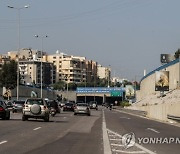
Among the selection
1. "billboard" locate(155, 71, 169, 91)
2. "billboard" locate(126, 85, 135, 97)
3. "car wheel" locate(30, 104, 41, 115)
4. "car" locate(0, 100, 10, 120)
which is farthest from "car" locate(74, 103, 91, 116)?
"billboard" locate(126, 85, 135, 97)

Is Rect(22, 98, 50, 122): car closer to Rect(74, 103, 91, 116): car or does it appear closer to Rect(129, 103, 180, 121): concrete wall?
Rect(129, 103, 180, 121): concrete wall

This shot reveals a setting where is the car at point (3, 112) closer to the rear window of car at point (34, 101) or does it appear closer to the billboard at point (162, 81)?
the rear window of car at point (34, 101)

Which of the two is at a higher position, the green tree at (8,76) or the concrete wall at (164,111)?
the green tree at (8,76)

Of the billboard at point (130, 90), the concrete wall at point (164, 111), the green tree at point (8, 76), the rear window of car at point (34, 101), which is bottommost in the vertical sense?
the concrete wall at point (164, 111)

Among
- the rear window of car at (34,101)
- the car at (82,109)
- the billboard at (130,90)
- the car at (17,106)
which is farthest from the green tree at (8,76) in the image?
the billboard at (130,90)

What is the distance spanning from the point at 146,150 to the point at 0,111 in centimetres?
2197

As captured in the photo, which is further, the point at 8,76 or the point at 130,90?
the point at 130,90

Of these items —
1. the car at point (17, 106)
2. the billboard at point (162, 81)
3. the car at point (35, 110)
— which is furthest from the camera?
the billboard at point (162, 81)

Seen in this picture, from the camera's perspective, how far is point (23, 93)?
106188mm

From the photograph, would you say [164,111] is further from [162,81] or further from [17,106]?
[162,81]

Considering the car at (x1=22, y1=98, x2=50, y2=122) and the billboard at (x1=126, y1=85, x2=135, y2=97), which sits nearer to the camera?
the car at (x1=22, y1=98, x2=50, y2=122)

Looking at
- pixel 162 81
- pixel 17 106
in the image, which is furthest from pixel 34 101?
pixel 162 81

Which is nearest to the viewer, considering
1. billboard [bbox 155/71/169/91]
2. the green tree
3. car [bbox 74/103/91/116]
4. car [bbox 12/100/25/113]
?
car [bbox 74/103/91/116]

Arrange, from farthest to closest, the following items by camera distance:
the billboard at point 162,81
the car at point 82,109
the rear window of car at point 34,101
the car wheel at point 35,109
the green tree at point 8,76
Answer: the billboard at point 162,81 → the green tree at point 8,76 → the car at point 82,109 → the rear window of car at point 34,101 → the car wheel at point 35,109
